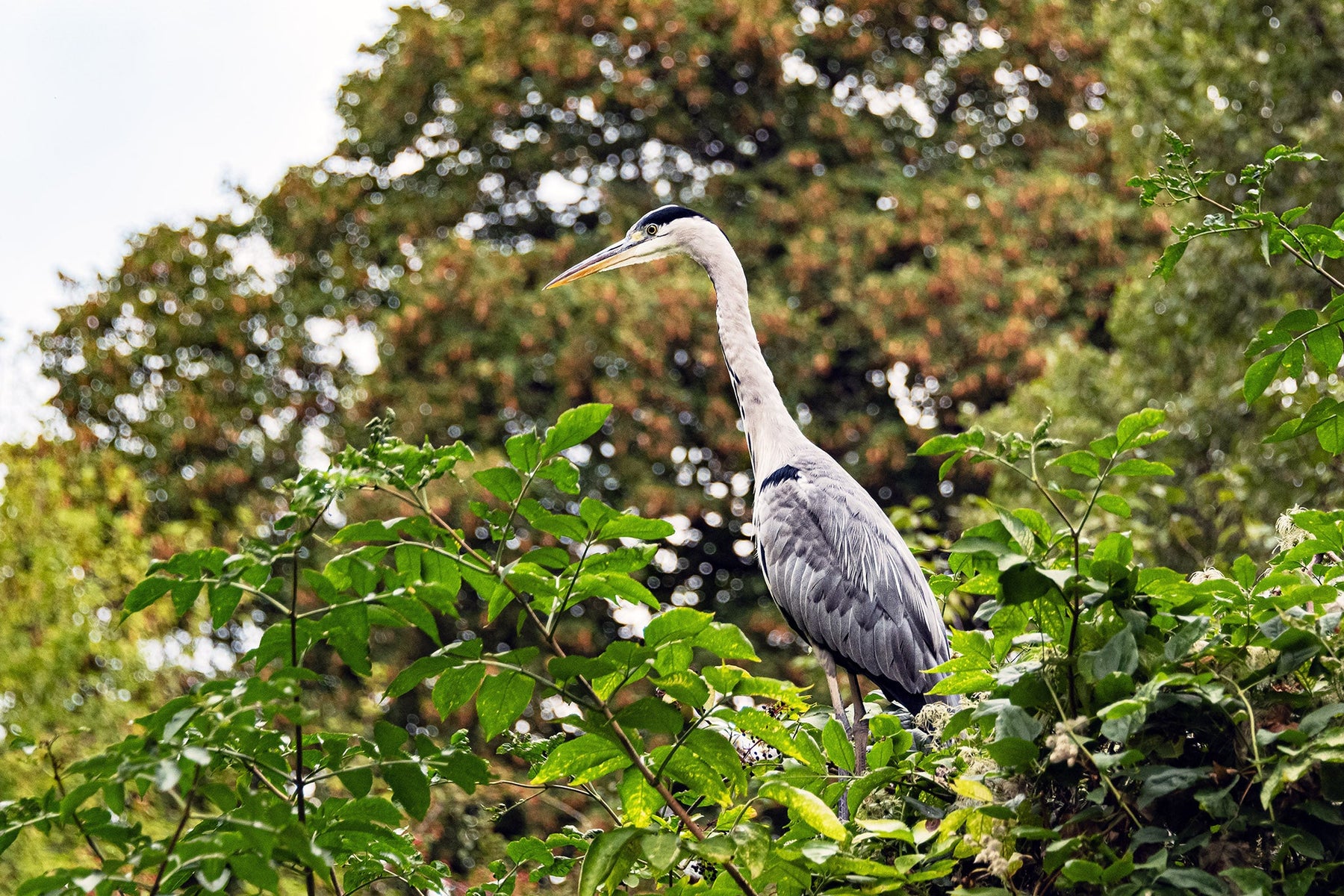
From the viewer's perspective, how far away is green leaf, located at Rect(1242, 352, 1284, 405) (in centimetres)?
179

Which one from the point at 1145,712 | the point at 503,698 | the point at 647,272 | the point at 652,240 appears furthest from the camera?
the point at 647,272

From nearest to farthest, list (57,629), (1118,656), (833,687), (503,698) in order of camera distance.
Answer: (1118,656)
(503,698)
(833,687)
(57,629)

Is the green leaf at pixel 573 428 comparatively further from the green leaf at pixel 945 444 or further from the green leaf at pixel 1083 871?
the green leaf at pixel 1083 871

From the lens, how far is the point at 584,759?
1.69m

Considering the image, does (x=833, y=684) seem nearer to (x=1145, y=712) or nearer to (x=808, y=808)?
(x=808, y=808)

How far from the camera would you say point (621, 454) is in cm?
1171

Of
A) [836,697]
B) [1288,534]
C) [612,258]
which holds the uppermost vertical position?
[1288,534]

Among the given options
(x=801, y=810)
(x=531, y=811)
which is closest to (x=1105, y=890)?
(x=801, y=810)

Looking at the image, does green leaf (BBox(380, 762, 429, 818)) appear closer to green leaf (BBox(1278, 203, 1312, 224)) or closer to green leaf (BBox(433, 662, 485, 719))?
green leaf (BBox(433, 662, 485, 719))

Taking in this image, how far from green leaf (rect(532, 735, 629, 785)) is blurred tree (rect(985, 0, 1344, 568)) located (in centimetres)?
606

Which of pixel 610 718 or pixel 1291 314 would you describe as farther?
pixel 1291 314

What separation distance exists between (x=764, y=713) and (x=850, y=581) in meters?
2.38

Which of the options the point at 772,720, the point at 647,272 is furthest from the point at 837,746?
the point at 647,272

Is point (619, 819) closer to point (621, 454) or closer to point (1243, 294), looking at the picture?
point (1243, 294)
